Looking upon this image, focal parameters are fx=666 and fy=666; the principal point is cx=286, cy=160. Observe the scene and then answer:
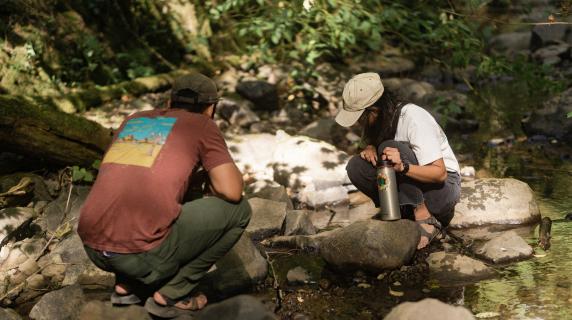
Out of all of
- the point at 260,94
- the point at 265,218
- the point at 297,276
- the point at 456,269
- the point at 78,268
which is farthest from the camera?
the point at 260,94

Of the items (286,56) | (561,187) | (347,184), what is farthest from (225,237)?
(286,56)

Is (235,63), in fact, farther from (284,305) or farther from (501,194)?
(284,305)

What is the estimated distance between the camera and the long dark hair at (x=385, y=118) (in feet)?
14.4

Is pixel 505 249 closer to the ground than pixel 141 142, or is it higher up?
closer to the ground

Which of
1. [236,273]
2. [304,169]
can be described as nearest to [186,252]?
[236,273]

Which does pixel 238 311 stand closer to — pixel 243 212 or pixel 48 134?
pixel 243 212

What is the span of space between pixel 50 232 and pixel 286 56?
5.22 m

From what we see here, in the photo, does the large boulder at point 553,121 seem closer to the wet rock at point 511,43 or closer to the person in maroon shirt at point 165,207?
the person in maroon shirt at point 165,207

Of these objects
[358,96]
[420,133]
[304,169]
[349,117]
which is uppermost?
[358,96]

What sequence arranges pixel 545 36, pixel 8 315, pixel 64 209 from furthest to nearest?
pixel 545 36 → pixel 64 209 → pixel 8 315

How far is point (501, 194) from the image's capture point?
17.1 ft

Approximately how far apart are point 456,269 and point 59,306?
2.45 m

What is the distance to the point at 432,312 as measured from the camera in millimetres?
3129

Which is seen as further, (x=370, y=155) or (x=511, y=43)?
(x=511, y=43)
